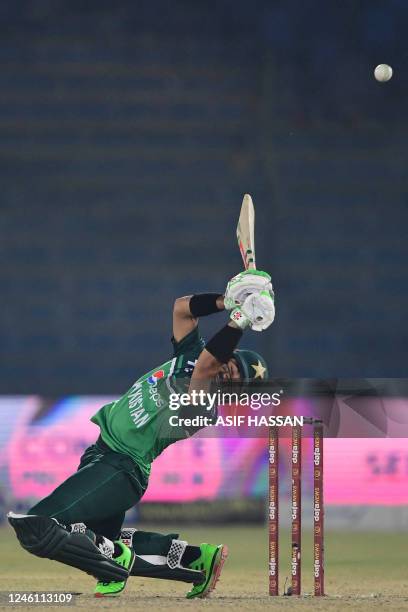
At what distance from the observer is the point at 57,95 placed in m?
10.6

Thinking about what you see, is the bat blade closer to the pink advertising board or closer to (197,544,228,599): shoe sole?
(197,544,228,599): shoe sole

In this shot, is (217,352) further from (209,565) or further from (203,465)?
(203,465)

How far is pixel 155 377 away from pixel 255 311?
546 mm

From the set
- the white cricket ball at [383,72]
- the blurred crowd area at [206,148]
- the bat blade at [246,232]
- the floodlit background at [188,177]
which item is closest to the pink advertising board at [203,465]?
the floodlit background at [188,177]

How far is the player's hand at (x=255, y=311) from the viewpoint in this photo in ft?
13.7

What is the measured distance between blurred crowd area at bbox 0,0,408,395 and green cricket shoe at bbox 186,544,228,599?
574 cm

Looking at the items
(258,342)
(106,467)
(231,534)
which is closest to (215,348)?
(106,467)

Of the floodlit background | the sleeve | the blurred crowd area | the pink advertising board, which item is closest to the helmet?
the sleeve

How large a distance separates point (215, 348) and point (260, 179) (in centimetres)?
628

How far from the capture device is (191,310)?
454 cm

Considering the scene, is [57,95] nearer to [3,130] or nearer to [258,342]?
[3,130]

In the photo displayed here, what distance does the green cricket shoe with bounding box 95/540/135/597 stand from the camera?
4.42m

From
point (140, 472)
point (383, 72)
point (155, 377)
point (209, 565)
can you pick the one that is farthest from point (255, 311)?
point (383, 72)

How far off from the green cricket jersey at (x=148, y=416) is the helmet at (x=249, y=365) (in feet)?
0.52
